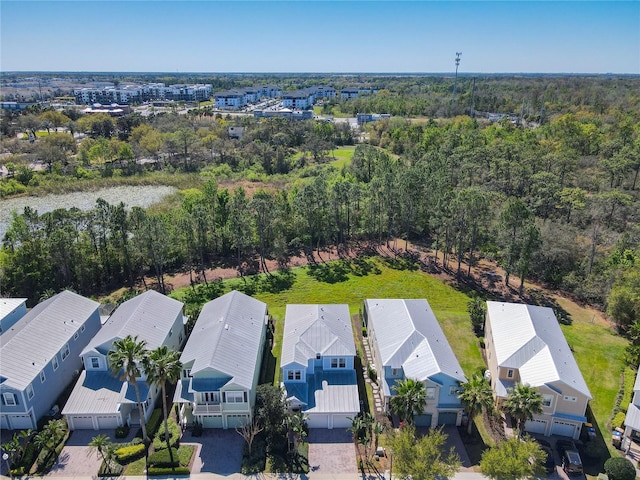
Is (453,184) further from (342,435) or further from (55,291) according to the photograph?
(55,291)

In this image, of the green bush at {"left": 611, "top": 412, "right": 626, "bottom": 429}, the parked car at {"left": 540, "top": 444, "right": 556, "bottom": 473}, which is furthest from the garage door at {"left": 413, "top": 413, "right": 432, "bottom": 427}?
the green bush at {"left": 611, "top": 412, "right": 626, "bottom": 429}

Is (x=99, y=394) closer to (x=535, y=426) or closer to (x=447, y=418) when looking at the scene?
(x=447, y=418)

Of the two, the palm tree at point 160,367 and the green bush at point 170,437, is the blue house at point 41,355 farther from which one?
the palm tree at point 160,367

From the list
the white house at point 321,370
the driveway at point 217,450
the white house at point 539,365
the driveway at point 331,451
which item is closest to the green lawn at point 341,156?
the white house at point 539,365

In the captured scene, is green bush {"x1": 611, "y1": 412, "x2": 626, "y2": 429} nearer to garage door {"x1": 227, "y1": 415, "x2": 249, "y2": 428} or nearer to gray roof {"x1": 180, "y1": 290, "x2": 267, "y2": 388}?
gray roof {"x1": 180, "y1": 290, "x2": 267, "y2": 388}

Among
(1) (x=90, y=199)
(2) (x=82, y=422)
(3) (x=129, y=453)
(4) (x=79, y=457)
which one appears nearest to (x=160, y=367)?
(3) (x=129, y=453)

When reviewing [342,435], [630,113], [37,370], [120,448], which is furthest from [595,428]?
[630,113]
